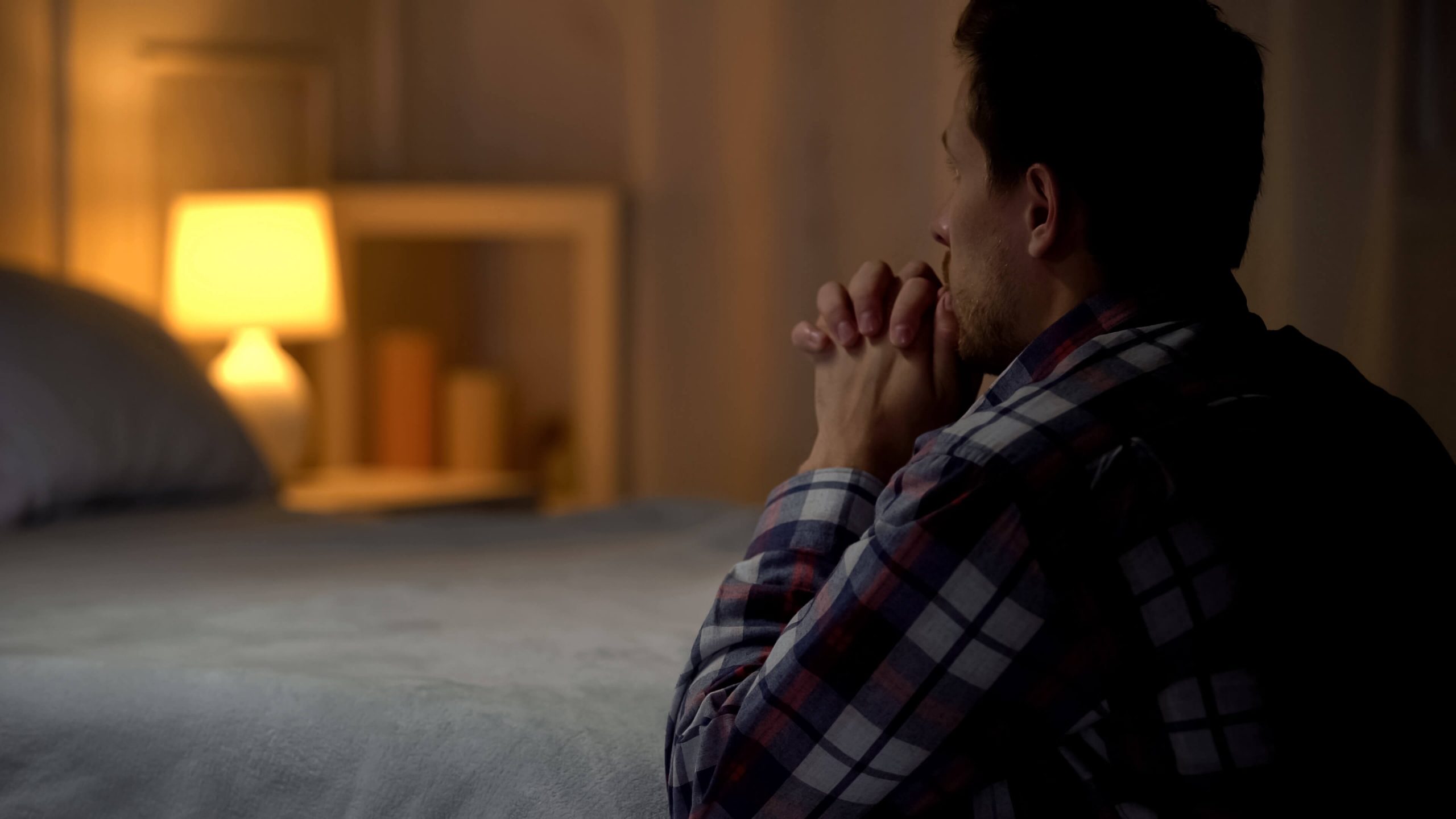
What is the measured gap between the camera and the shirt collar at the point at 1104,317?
81cm

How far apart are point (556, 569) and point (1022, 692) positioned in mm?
998

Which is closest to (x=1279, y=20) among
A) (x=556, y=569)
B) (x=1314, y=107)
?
(x=1314, y=107)

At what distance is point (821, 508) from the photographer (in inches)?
35.8

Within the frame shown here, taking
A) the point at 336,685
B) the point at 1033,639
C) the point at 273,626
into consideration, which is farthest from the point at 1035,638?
the point at 273,626

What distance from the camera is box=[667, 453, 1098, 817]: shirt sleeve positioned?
2.32ft

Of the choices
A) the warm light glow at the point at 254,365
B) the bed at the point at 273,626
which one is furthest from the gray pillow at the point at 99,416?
the warm light glow at the point at 254,365

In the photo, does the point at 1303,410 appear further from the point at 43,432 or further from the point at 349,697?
the point at 43,432

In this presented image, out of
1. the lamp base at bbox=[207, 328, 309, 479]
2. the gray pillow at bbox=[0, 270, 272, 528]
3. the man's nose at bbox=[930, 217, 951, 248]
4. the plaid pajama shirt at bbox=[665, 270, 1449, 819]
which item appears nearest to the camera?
the plaid pajama shirt at bbox=[665, 270, 1449, 819]

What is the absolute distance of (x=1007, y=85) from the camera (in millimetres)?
816

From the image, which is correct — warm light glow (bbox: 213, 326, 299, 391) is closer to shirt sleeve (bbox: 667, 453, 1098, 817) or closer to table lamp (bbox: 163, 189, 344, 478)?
table lamp (bbox: 163, 189, 344, 478)

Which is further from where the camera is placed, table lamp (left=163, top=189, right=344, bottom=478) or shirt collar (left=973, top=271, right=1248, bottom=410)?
table lamp (left=163, top=189, right=344, bottom=478)

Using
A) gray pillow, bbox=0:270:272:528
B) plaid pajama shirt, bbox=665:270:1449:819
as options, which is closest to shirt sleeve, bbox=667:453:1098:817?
plaid pajama shirt, bbox=665:270:1449:819

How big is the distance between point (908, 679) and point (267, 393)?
2.16 metres

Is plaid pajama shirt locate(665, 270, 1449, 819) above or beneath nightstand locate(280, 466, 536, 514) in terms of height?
above
